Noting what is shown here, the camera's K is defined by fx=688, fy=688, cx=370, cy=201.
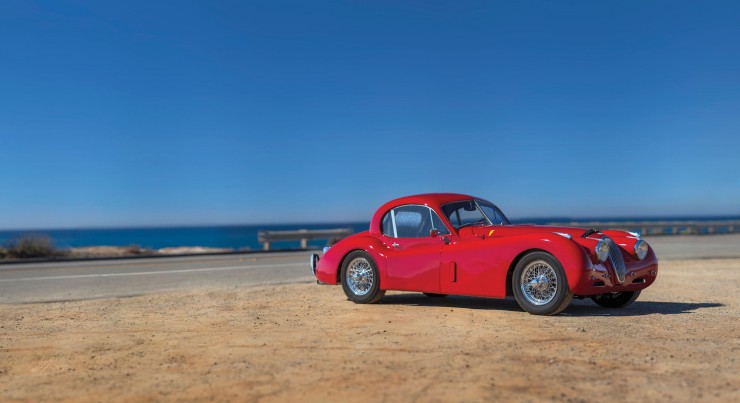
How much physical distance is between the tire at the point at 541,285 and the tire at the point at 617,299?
1507 mm

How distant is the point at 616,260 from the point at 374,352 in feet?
11.7

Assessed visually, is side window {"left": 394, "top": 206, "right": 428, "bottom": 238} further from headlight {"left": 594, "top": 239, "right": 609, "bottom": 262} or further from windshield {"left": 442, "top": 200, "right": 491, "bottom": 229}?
headlight {"left": 594, "top": 239, "right": 609, "bottom": 262}

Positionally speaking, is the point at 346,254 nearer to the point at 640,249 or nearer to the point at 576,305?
the point at 576,305

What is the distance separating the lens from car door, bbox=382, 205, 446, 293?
879 cm

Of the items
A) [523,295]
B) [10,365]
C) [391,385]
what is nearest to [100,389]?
[10,365]

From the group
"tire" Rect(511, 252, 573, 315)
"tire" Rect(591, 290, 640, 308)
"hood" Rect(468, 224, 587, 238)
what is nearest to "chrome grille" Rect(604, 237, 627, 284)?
"hood" Rect(468, 224, 587, 238)

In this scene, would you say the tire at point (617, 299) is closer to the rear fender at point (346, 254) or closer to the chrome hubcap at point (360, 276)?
the rear fender at point (346, 254)

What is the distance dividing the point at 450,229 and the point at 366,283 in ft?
4.86

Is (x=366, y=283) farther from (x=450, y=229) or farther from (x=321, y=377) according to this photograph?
(x=321, y=377)

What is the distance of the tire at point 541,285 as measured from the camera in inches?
299

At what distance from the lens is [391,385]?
4.72 metres

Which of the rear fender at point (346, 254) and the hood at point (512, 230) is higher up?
the hood at point (512, 230)

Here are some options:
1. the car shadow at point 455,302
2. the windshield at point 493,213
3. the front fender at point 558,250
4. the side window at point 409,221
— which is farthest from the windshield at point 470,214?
the car shadow at point 455,302

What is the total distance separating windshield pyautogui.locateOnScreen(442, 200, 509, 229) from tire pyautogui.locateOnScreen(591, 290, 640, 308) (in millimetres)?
1580
